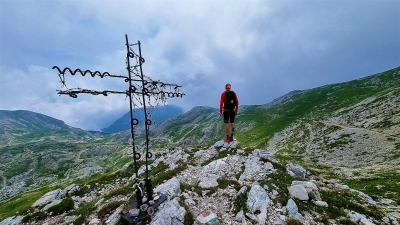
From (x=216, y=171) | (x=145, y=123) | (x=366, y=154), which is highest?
(x=145, y=123)

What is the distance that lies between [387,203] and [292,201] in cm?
1257

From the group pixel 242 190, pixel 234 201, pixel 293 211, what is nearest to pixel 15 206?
pixel 234 201

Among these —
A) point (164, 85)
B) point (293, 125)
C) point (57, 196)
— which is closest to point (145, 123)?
point (164, 85)

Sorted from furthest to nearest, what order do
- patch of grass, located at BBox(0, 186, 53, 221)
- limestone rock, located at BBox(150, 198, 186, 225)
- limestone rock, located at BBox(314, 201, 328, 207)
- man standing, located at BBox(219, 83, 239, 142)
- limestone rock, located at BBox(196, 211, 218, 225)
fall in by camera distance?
patch of grass, located at BBox(0, 186, 53, 221) → man standing, located at BBox(219, 83, 239, 142) → limestone rock, located at BBox(314, 201, 328, 207) → limestone rock, located at BBox(196, 211, 218, 225) → limestone rock, located at BBox(150, 198, 186, 225)

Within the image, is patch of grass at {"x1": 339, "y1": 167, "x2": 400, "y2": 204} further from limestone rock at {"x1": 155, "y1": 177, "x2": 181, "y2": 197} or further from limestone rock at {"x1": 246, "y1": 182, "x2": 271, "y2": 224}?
limestone rock at {"x1": 155, "y1": 177, "x2": 181, "y2": 197}

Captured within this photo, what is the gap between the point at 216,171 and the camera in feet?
58.9

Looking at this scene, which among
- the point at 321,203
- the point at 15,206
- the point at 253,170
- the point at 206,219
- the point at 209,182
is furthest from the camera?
the point at 15,206

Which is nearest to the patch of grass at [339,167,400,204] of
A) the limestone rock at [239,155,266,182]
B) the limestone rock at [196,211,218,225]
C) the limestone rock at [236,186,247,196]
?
the limestone rock at [239,155,266,182]

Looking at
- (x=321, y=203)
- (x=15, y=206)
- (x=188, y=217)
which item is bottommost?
(x=15, y=206)

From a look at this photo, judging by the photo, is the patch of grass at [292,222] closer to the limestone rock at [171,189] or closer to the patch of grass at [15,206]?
the limestone rock at [171,189]

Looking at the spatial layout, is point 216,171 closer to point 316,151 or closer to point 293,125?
point 316,151

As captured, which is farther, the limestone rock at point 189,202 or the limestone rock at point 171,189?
the limestone rock at point 171,189

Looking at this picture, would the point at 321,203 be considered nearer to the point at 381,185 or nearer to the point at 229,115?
the point at 229,115

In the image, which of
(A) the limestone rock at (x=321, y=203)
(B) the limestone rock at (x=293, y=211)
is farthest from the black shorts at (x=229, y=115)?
(A) the limestone rock at (x=321, y=203)
